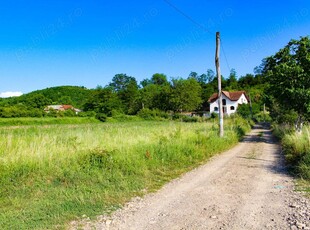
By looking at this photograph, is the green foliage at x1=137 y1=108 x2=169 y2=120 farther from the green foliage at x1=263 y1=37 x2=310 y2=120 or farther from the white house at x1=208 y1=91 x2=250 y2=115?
the green foliage at x1=263 y1=37 x2=310 y2=120

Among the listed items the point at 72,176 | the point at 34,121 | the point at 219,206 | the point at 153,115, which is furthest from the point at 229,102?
the point at 219,206

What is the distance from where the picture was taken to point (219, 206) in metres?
5.20

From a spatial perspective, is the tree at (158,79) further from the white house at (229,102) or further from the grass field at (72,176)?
the grass field at (72,176)

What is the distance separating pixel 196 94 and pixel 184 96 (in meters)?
4.44

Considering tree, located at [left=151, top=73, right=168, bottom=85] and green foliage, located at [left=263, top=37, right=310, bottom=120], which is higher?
tree, located at [left=151, top=73, right=168, bottom=85]

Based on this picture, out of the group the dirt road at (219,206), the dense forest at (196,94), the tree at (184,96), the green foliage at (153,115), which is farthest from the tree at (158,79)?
the dirt road at (219,206)

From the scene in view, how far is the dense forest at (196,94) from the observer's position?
1617 cm

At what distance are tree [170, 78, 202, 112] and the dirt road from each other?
65.8 metres

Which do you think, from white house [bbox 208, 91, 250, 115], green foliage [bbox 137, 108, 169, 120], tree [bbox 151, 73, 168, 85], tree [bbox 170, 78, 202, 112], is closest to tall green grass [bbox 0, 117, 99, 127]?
green foliage [bbox 137, 108, 169, 120]

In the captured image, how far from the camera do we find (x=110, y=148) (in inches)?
362

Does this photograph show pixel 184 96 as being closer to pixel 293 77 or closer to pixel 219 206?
pixel 293 77

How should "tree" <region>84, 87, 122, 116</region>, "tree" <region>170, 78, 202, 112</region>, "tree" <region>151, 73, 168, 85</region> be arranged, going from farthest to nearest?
"tree" <region>151, 73, 168, 85</region> → "tree" <region>84, 87, 122, 116</region> → "tree" <region>170, 78, 202, 112</region>

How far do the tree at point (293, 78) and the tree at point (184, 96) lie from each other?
182 ft

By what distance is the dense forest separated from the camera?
16.2 metres
